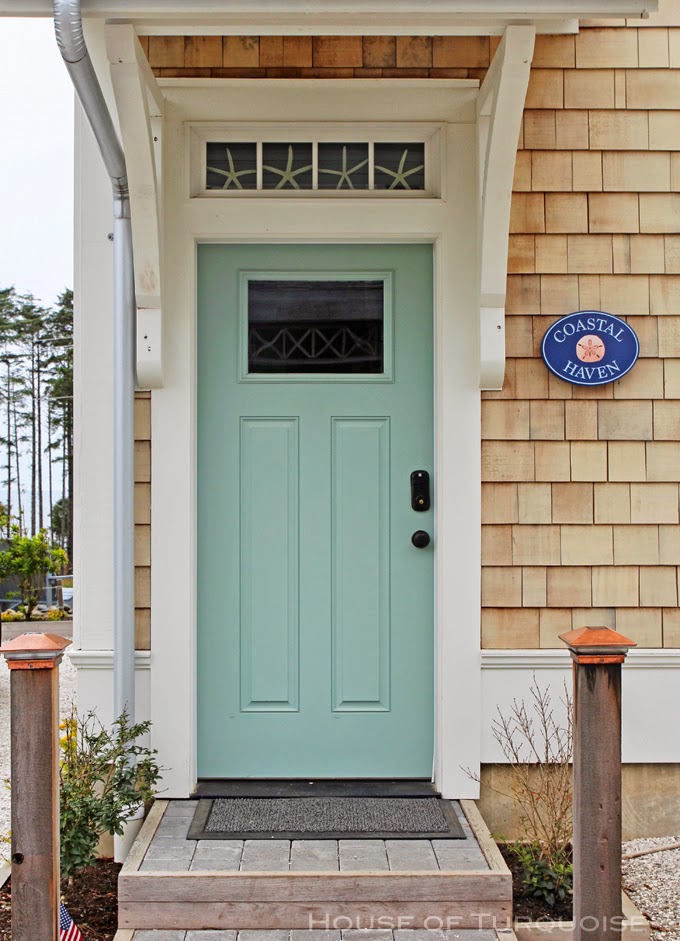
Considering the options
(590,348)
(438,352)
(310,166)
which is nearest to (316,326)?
(438,352)

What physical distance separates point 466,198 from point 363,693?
67.0 inches

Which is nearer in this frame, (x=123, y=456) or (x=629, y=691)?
(x=123, y=456)

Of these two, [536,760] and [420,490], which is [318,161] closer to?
[420,490]

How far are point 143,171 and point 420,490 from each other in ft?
4.40

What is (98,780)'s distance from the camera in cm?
272

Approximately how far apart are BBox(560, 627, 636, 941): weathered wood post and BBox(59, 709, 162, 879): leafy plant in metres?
1.33

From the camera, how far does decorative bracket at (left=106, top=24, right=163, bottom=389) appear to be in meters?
2.51

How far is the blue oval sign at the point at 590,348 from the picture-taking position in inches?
119

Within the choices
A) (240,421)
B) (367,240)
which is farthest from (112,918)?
(367,240)

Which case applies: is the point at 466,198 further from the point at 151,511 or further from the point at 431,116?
the point at 151,511

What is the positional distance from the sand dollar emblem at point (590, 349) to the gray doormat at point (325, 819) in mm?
1524

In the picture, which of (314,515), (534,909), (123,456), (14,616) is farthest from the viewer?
(14,616)

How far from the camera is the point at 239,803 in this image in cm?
291

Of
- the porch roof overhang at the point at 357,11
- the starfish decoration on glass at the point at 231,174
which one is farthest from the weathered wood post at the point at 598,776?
the starfish decoration on glass at the point at 231,174
